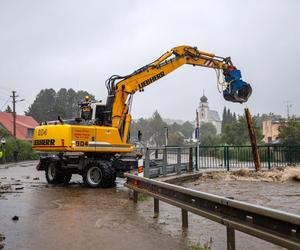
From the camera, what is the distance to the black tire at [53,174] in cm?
1645

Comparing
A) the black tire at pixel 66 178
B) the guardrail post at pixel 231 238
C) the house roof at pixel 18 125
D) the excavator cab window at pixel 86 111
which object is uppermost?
the house roof at pixel 18 125

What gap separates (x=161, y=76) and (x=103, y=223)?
10.2 meters

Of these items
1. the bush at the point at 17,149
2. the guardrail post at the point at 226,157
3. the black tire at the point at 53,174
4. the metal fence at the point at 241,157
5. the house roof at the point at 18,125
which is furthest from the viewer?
the house roof at the point at 18,125

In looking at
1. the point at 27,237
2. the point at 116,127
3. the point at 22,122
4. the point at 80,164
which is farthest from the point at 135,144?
the point at 22,122

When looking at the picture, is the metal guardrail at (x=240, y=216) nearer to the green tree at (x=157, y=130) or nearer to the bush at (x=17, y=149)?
the bush at (x=17, y=149)

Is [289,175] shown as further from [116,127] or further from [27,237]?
[27,237]

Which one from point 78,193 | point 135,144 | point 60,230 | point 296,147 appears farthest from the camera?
point 296,147

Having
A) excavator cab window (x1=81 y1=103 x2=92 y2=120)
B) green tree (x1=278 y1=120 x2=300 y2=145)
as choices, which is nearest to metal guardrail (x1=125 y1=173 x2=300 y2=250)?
excavator cab window (x1=81 y1=103 x2=92 y2=120)

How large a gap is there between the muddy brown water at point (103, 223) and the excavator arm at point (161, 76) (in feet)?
12.7

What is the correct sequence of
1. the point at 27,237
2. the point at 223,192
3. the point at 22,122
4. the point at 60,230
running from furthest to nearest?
the point at 22,122 < the point at 223,192 < the point at 60,230 < the point at 27,237

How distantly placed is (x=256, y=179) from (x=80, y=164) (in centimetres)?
768

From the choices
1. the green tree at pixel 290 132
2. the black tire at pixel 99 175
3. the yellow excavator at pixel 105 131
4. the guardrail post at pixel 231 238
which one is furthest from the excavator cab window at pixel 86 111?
the green tree at pixel 290 132

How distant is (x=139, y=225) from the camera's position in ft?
25.7

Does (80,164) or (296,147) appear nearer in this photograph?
(80,164)
